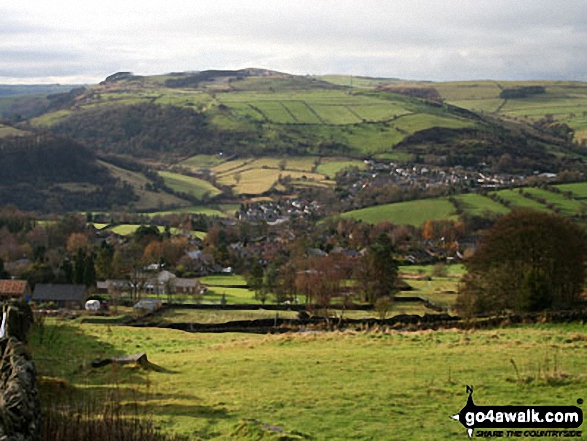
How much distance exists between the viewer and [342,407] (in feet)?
48.4

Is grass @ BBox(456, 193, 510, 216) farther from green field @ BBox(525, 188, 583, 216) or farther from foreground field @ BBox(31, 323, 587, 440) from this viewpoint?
foreground field @ BBox(31, 323, 587, 440)

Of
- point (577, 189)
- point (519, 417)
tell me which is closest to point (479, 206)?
point (577, 189)

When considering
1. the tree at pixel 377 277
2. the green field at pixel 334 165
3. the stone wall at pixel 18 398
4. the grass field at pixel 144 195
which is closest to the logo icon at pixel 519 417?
the stone wall at pixel 18 398

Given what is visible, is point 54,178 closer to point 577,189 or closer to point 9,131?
point 9,131

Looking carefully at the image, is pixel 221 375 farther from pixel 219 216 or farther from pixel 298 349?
pixel 219 216

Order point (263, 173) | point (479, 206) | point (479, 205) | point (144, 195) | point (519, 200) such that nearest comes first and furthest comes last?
point (479, 206) < point (479, 205) < point (519, 200) < point (144, 195) < point (263, 173)

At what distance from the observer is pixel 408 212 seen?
98188mm

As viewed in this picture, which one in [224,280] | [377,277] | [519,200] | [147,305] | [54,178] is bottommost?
[224,280]

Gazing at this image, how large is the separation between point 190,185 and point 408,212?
51023mm

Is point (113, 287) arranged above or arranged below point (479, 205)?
below

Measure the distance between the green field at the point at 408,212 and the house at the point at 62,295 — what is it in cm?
5097

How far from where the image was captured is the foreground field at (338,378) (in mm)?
13695

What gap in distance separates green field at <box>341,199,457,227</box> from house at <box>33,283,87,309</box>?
2007 inches

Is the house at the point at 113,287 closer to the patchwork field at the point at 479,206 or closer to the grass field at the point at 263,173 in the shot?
the patchwork field at the point at 479,206
